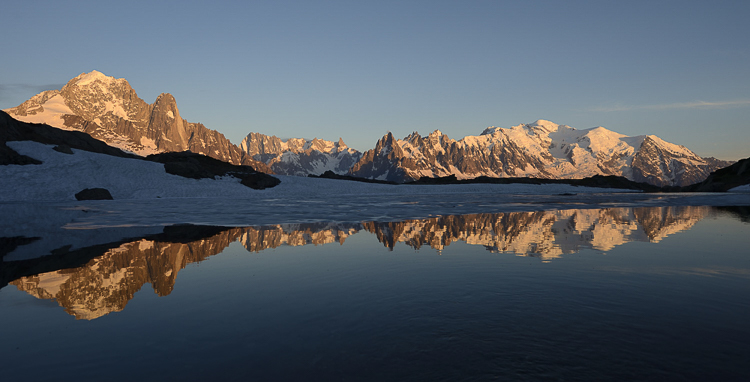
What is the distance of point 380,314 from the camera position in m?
6.15

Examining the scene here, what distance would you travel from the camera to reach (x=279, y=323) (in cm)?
579

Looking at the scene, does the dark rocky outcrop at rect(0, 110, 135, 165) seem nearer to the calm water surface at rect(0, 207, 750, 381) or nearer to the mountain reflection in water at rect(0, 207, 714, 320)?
the mountain reflection in water at rect(0, 207, 714, 320)

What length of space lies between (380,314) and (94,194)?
47972 mm

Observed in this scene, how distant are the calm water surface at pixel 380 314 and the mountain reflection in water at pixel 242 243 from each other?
0.08 meters

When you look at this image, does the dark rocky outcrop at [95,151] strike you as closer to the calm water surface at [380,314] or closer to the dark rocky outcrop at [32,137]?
the dark rocky outcrop at [32,137]

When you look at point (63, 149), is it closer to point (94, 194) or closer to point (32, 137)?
point (32, 137)

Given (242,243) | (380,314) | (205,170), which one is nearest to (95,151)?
(205,170)

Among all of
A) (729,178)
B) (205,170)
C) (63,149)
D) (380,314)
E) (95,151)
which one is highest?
(95,151)

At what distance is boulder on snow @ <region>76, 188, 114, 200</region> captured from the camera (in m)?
42.4

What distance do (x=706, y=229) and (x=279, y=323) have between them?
19.0m

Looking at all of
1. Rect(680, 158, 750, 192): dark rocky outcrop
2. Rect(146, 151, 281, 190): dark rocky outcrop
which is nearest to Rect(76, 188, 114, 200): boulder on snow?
Rect(146, 151, 281, 190): dark rocky outcrop

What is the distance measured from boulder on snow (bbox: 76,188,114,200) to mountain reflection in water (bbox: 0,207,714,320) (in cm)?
3320

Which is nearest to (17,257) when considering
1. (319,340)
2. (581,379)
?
(319,340)

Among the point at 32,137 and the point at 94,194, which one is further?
the point at 32,137
